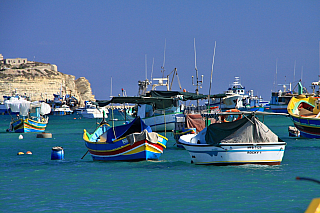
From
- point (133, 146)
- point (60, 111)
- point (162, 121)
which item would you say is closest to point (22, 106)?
point (162, 121)

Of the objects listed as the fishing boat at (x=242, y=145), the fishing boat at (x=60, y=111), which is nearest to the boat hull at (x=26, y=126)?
the fishing boat at (x=242, y=145)

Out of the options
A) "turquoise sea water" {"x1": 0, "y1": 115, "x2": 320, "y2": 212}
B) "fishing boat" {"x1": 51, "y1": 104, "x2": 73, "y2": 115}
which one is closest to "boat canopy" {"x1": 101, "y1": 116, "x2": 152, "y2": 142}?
"turquoise sea water" {"x1": 0, "y1": 115, "x2": 320, "y2": 212}

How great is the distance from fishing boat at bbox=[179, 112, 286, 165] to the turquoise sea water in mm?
404

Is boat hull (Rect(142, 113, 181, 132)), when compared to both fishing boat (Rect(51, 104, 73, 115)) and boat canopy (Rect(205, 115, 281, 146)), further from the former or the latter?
fishing boat (Rect(51, 104, 73, 115))

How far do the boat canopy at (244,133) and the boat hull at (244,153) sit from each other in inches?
16.2

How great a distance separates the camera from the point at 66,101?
196250 mm

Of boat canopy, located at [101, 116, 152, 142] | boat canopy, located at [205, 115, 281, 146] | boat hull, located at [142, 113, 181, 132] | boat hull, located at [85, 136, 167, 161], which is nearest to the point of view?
boat canopy, located at [205, 115, 281, 146]

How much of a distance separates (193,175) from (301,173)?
5079 mm

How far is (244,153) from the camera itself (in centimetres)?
1975

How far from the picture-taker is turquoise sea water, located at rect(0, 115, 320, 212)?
46.6ft

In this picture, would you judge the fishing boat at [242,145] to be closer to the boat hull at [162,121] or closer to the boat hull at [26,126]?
the boat hull at [162,121]

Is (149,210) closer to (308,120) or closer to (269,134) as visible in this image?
(269,134)

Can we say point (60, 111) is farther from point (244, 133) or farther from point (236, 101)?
point (244, 133)

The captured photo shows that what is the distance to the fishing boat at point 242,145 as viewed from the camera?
19672 mm
